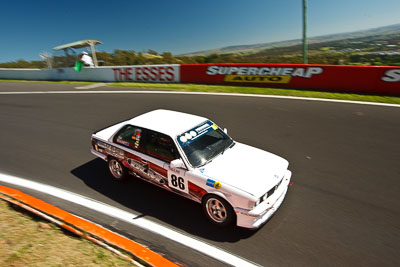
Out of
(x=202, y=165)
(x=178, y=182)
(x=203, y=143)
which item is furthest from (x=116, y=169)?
(x=202, y=165)

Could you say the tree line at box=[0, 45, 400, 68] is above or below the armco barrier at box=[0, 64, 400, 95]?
above

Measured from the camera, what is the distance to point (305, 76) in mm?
12648

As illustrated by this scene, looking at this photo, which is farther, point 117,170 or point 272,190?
point 117,170

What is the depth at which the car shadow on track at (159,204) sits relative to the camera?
4.16 meters

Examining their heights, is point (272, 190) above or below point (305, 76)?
below

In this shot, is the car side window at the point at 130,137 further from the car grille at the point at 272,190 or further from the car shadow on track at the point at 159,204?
the car grille at the point at 272,190

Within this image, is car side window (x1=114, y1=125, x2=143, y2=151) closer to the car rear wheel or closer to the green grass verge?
the car rear wheel

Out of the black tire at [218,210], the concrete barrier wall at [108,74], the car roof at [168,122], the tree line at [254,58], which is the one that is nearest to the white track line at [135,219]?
the black tire at [218,210]

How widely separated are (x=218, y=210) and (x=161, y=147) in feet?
4.92

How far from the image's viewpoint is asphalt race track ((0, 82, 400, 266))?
3.83 metres

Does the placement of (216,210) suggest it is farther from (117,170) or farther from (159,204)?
(117,170)

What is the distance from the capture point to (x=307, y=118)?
916 cm

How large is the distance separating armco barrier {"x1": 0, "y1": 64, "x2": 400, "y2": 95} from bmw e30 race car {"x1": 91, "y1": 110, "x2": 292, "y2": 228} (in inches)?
355

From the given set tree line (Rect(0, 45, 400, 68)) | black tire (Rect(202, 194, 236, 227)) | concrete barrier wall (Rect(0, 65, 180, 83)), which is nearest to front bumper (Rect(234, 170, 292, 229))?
black tire (Rect(202, 194, 236, 227))
